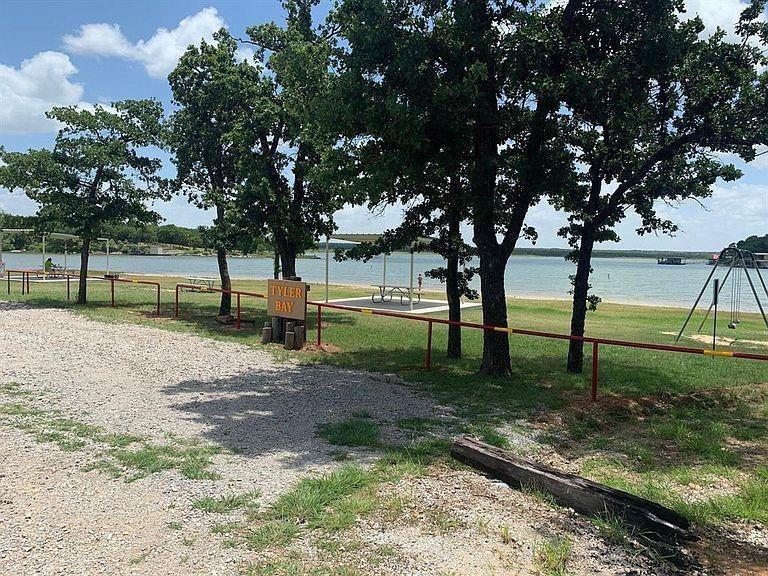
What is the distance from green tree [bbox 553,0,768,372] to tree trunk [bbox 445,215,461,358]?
2.00 metres

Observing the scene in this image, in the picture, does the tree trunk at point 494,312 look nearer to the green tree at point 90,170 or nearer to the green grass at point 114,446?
the green grass at point 114,446

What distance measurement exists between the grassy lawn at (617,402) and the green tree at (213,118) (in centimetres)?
323

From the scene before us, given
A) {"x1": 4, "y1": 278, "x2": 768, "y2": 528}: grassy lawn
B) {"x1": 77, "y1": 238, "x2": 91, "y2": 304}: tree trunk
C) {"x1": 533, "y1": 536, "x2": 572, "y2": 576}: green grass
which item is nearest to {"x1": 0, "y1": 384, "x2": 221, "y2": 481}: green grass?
{"x1": 4, "y1": 278, "x2": 768, "y2": 528}: grassy lawn

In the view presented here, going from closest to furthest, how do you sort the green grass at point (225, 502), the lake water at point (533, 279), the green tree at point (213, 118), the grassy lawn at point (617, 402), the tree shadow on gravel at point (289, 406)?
the green grass at point (225, 502)
the grassy lawn at point (617, 402)
the tree shadow on gravel at point (289, 406)
the green tree at point (213, 118)
the lake water at point (533, 279)

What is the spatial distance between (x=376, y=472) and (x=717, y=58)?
7681mm

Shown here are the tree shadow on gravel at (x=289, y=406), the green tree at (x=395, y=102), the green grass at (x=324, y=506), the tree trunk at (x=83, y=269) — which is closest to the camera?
the green grass at (x=324, y=506)

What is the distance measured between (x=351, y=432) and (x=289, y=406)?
4.54 feet

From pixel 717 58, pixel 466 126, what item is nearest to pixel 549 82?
pixel 466 126

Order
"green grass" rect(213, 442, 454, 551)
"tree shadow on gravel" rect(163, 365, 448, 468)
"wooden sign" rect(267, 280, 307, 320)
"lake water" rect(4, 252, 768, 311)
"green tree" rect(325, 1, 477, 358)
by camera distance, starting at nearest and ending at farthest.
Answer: "green grass" rect(213, 442, 454, 551)
"tree shadow on gravel" rect(163, 365, 448, 468)
"green tree" rect(325, 1, 477, 358)
"wooden sign" rect(267, 280, 307, 320)
"lake water" rect(4, 252, 768, 311)

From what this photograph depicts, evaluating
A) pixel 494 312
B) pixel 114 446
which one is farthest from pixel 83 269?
pixel 114 446

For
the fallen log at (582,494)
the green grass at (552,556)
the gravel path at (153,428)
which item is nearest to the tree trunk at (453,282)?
the gravel path at (153,428)

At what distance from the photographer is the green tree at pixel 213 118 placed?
14.8 metres

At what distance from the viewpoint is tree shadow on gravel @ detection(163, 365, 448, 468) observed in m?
5.62

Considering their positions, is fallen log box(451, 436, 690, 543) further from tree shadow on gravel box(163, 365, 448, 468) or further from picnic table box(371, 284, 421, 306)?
picnic table box(371, 284, 421, 306)
